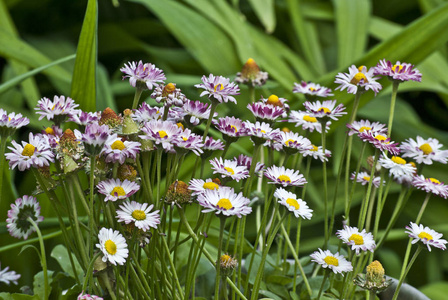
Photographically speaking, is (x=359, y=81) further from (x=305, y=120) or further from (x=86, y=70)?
(x=86, y=70)

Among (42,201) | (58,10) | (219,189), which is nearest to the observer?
(219,189)

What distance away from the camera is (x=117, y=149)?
29cm

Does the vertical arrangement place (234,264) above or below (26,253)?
above

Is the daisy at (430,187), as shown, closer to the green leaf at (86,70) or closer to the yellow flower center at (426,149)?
the yellow flower center at (426,149)

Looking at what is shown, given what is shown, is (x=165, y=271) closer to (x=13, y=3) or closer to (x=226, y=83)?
(x=226, y=83)

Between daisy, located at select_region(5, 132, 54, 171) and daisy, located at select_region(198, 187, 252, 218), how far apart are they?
89 millimetres

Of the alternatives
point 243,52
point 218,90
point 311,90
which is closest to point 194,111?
point 218,90

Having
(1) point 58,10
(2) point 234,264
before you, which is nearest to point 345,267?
(2) point 234,264

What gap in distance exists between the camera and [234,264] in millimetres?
309

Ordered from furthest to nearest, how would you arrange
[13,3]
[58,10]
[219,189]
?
[58,10]
[13,3]
[219,189]

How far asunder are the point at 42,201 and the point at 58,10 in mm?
590

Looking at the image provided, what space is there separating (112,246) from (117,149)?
0.05 meters

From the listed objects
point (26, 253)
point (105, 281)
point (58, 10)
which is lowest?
point (26, 253)

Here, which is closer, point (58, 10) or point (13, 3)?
point (13, 3)
